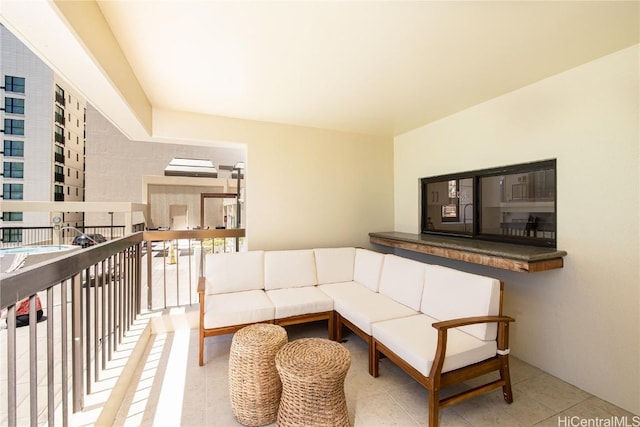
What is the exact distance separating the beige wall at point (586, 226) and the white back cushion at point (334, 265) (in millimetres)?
1675

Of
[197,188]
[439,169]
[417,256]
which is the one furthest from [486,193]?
[197,188]

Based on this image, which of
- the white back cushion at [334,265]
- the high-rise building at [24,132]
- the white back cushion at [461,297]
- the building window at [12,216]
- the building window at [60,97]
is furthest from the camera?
the building window at [60,97]

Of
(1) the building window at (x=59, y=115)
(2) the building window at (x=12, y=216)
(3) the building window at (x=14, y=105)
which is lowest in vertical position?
(2) the building window at (x=12, y=216)

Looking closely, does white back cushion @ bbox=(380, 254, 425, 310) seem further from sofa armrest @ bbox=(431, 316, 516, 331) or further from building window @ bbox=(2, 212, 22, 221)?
building window @ bbox=(2, 212, 22, 221)

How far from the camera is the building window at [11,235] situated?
5.06m

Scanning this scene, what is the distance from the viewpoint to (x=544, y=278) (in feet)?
7.55

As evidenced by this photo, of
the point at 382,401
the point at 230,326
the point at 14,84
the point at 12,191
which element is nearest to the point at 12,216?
the point at 12,191

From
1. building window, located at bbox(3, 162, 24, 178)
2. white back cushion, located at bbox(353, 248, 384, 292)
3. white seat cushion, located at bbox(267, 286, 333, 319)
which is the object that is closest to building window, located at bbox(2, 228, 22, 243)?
building window, located at bbox(3, 162, 24, 178)

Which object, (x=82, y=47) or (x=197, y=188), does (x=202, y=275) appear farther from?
(x=197, y=188)

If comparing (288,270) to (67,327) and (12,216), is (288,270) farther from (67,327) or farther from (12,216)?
(12,216)

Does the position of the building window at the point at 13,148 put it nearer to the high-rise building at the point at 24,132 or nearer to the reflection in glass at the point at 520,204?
the high-rise building at the point at 24,132

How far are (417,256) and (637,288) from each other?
211 cm

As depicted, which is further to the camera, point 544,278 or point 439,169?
A: point 439,169

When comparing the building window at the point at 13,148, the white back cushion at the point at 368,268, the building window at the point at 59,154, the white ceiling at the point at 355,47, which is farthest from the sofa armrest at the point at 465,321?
the building window at the point at 59,154
